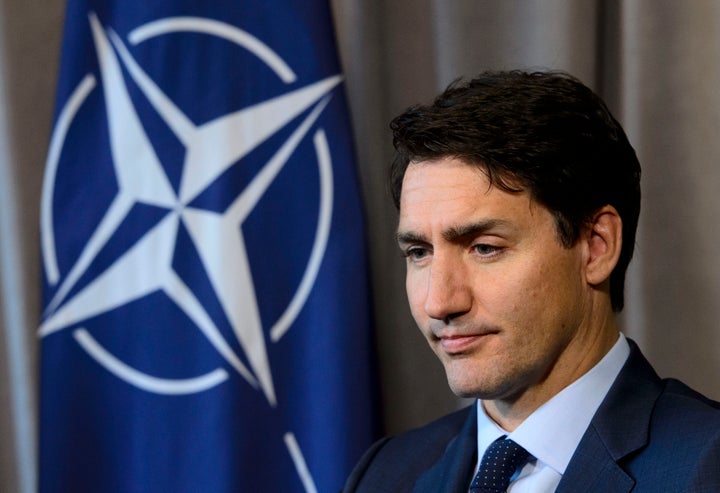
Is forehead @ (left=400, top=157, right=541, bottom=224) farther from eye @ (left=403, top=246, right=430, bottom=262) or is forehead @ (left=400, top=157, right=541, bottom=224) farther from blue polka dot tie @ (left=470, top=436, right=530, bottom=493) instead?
blue polka dot tie @ (left=470, top=436, right=530, bottom=493)

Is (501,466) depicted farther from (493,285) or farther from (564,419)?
(493,285)

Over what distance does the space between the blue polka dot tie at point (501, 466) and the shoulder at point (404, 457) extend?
22 cm

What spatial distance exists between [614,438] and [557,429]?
0.09 meters

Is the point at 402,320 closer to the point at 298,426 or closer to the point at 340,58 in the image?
the point at 298,426

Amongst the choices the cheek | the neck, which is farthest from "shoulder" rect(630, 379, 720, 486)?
the cheek

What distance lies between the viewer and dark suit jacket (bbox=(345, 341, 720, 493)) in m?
1.49

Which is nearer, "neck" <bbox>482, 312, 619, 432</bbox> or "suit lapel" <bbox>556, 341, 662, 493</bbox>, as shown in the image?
"suit lapel" <bbox>556, 341, 662, 493</bbox>

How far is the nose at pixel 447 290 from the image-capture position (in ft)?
5.14

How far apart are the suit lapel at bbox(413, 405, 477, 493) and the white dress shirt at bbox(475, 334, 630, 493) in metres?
0.12

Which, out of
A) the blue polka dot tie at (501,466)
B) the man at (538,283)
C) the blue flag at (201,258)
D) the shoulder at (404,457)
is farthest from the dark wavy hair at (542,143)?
→ the blue flag at (201,258)

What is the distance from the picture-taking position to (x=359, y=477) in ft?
6.44

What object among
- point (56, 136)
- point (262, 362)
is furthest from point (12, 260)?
point (262, 362)

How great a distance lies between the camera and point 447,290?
1.57 meters

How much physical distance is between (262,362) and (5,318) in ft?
1.93
